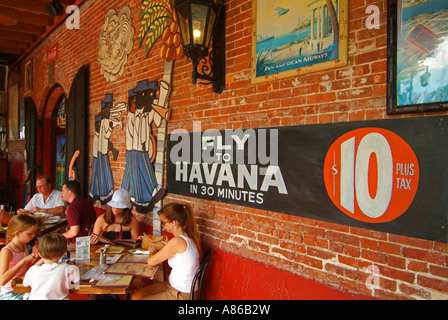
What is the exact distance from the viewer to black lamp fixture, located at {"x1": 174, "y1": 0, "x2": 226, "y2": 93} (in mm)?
2482

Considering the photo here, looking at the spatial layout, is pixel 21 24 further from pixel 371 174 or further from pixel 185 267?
pixel 371 174

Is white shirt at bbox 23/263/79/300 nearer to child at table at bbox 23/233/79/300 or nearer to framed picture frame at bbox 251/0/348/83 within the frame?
child at table at bbox 23/233/79/300

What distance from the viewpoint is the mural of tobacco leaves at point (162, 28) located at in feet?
11.1

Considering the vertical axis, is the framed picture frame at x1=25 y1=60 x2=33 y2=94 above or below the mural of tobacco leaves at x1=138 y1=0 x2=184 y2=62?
above

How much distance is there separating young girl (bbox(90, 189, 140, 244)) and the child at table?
3.71 ft

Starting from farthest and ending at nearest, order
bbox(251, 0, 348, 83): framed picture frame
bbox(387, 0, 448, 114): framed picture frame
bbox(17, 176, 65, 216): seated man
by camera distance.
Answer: bbox(17, 176, 65, 216): seated man, bbox(251, 0, 348, 83): framed picture frame, bbox(387, 0, 448, 114): framed picture frame

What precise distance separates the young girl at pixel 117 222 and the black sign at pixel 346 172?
1.17 metres

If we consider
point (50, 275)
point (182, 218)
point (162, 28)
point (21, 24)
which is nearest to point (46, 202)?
point (50, 275)

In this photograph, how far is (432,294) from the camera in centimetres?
158

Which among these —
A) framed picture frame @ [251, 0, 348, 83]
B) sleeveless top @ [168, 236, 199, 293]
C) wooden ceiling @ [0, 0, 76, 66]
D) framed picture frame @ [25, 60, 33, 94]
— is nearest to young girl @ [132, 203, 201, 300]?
sleeveless top @ [168, 236, 199, 293]

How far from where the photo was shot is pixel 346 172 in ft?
6.27

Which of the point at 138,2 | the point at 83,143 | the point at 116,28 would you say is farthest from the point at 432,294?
the point at 83,143

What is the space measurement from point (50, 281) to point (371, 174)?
2.27 metres

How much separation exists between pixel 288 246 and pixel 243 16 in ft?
6.44
